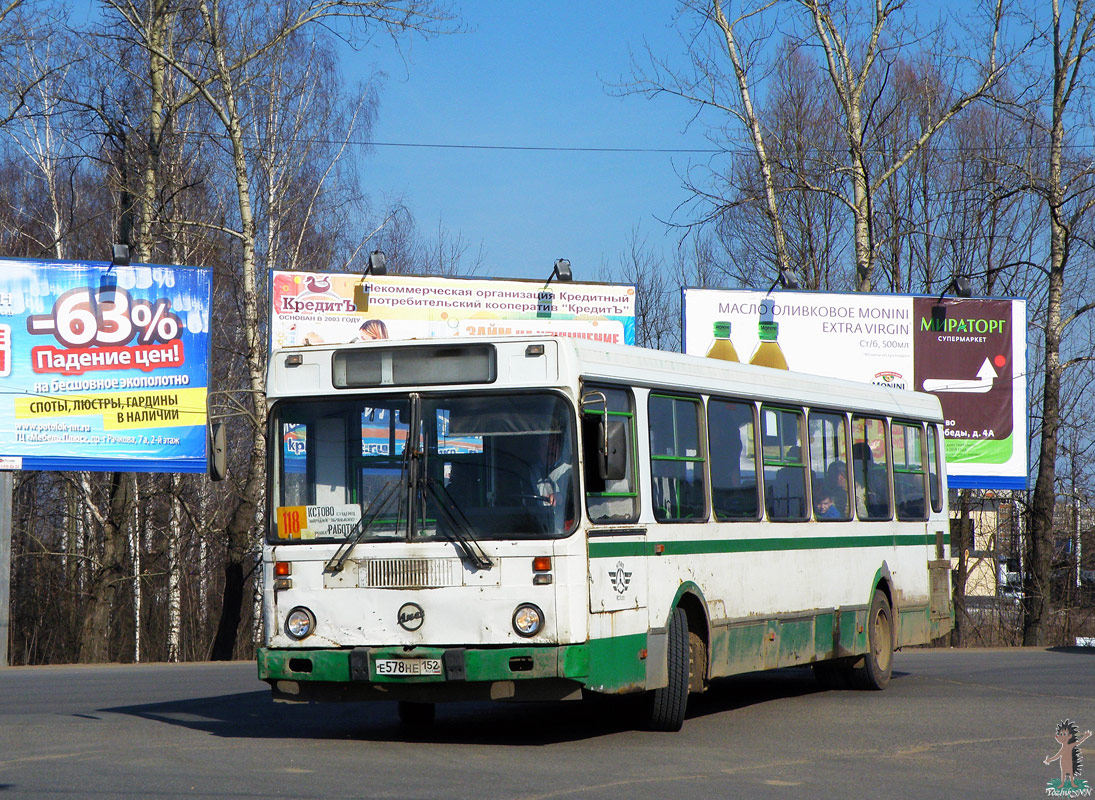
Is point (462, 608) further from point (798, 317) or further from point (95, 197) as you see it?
point (95, 197)

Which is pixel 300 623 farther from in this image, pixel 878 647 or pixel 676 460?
pixel 878 647

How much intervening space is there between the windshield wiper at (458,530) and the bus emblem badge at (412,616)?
0.47 m

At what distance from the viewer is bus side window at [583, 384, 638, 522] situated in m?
9.45

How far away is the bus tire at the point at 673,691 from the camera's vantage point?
1019 centimetres

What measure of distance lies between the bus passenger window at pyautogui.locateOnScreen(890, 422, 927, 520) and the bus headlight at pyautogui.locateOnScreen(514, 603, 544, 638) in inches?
254

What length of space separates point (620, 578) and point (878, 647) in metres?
5.33

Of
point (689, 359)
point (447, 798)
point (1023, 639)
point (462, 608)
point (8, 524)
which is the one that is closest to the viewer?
Answer: point (447, 798)

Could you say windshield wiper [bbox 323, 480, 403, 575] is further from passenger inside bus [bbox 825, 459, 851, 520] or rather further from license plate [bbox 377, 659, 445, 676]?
passenger inside bus [bbox 825, 459, 851, 520]

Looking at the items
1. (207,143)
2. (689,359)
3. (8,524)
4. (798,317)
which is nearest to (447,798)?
(689,359)

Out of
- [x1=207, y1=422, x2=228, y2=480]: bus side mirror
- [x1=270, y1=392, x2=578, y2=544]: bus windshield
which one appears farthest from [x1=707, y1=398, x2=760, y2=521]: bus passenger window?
[x1=207, y1=422, x2=228, y2=480]: bus side mirror

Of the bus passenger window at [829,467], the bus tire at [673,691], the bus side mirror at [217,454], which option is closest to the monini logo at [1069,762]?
the bus tire at [673,691]

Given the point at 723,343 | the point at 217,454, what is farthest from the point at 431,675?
the point at 723,343

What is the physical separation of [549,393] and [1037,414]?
878 inches

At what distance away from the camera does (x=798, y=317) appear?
2511 centimetres
